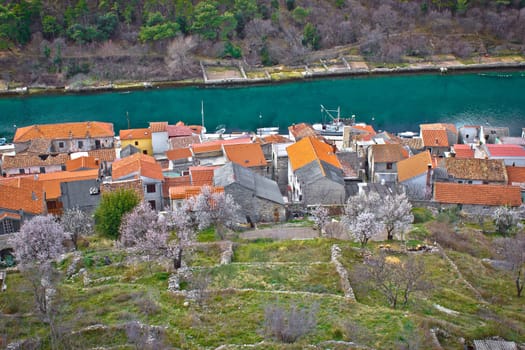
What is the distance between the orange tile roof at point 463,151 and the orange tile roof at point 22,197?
32.0 m

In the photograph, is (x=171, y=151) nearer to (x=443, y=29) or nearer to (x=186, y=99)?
(x=186, y=99)

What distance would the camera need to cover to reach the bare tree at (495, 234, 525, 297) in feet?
81.8

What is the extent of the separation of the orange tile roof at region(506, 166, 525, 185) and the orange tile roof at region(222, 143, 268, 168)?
58.8 ft

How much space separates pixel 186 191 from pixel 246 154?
985 centimetres

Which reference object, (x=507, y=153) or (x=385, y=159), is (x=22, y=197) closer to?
(x=385, y=159)

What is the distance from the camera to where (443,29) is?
105 metres

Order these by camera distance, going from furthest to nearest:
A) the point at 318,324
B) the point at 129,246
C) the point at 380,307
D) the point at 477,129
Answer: the point at 477,129 → the point at 129,246 → the point at 380,307 → the point at 318,324

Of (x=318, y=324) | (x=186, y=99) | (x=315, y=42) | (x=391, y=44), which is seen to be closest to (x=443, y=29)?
(x=391, y=44)

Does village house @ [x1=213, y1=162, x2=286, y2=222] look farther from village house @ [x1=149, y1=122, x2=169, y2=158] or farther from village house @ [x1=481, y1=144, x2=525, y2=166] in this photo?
village house @ [x1=481, y1=144, x2=525, y2=166]

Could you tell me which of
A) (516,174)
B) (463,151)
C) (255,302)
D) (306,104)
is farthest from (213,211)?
(306,104)

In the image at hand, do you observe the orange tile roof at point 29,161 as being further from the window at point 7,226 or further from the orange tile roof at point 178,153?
the window at point 7,226

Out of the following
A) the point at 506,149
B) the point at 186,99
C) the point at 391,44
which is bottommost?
the point at 506,149

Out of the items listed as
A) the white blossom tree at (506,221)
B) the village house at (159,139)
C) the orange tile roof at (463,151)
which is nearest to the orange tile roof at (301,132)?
the village house at (159,139)

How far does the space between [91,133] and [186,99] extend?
2836 cm
